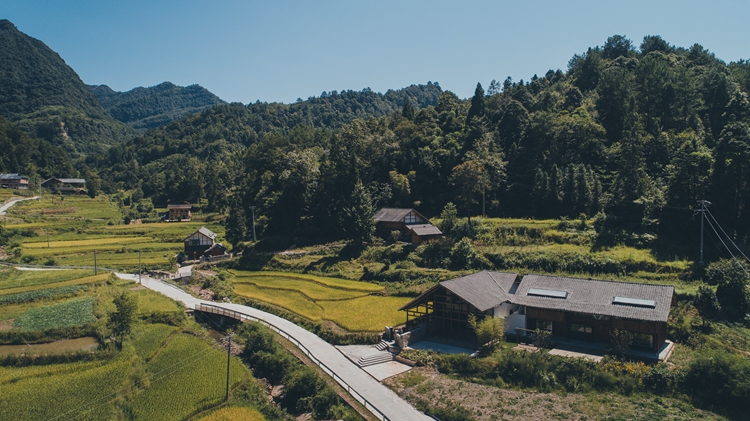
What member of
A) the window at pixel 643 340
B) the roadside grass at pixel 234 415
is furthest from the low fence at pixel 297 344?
the window at pixel 643 340

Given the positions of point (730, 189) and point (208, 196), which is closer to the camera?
point (730, 189)

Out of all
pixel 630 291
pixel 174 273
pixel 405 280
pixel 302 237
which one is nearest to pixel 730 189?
pixel 630 291

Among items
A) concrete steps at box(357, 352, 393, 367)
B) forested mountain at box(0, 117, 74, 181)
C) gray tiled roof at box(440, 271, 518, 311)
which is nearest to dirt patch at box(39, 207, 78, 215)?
forested mountain at box(0, 117, 74, 181)

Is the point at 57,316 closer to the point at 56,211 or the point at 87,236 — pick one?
the point at 87,236

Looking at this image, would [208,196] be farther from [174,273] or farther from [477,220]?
[477,220]

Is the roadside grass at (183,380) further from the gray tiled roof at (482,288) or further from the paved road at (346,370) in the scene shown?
the gray tiled roof at (482,288)

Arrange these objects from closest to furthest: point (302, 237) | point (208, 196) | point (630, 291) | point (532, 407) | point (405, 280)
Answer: point (532, 407) → point (630, 291) → point (405, 280) → point (302, 237) → point (208, 196)

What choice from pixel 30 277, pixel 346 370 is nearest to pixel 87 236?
pixel 30 277
